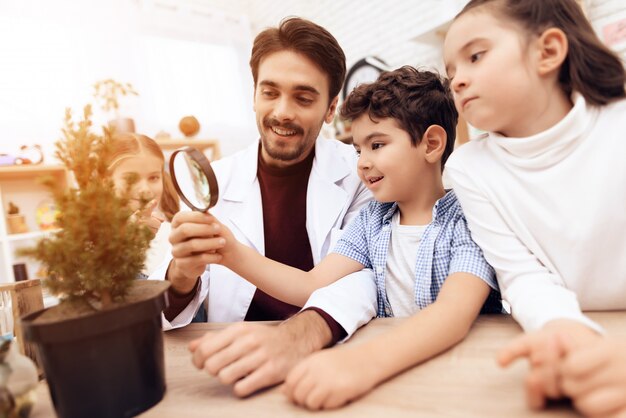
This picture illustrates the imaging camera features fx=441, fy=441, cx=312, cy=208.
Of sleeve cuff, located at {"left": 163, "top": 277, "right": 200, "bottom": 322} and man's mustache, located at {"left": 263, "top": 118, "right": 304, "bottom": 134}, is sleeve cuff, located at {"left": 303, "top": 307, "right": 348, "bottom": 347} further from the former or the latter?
man's mustache, located at {"left": 263, "top": 118, "right": 304, "bottom": 134}

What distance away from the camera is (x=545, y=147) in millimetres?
931

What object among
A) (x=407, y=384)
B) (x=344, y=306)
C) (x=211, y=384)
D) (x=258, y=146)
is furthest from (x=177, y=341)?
(x=258, y=146)

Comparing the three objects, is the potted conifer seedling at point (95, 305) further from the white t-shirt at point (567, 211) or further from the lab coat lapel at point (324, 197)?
the lab coat lapel at point (324, 197)

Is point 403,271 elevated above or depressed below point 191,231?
below

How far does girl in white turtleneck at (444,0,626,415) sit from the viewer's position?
91 centimetres

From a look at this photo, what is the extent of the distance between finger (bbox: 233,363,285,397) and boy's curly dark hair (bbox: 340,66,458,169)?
2.84ft

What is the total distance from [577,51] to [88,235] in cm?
104

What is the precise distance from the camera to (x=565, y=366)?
1.73 ft

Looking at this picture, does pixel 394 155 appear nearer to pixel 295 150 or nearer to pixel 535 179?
pixel 535 179

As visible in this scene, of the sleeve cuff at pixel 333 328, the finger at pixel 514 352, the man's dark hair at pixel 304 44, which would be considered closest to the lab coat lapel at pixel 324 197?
the man's dark hair at pixel 304 44

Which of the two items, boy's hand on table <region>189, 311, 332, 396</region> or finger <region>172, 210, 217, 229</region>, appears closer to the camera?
boy's hand on table <region>189, 311, 332, 396</region>

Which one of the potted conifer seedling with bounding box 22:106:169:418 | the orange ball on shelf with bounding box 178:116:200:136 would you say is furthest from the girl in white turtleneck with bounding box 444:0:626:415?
the orange ball on shelf with bounding box 178:116:200:136

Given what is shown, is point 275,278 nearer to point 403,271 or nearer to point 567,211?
point 403,271

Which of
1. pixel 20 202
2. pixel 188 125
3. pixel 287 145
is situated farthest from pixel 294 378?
pixel 188 125
